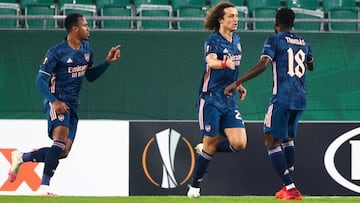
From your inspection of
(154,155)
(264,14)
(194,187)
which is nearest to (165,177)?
(154,155)

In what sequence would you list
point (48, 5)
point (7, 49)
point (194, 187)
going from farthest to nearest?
point (48, 5) → point (7, 49) → point (194, 187)

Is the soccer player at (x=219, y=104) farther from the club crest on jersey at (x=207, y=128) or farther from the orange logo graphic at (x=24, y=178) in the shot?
the orange logo graphic at (x=24, y=178)

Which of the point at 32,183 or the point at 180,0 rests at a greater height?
the point at 180,0

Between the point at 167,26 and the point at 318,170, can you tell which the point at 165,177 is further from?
the point at 167,26

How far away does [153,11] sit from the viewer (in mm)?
16094

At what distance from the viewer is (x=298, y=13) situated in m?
16.3

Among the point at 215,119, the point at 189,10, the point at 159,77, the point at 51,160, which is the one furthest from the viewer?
the point at 189,10

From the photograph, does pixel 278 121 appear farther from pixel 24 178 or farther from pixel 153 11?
pixel 153 11

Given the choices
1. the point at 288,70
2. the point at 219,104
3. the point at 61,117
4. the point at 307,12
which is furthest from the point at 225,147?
the point at 307,12

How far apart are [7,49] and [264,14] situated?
4.31 m

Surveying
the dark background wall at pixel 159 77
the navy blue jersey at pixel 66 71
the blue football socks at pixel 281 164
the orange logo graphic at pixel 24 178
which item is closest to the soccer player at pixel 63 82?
the navy blue jersey at pixel 66 71

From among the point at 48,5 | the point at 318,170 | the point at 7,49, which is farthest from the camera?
the point at 48,5

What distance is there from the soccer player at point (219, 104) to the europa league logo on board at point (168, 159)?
9.95ft

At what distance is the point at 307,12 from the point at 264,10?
0.73 metres
